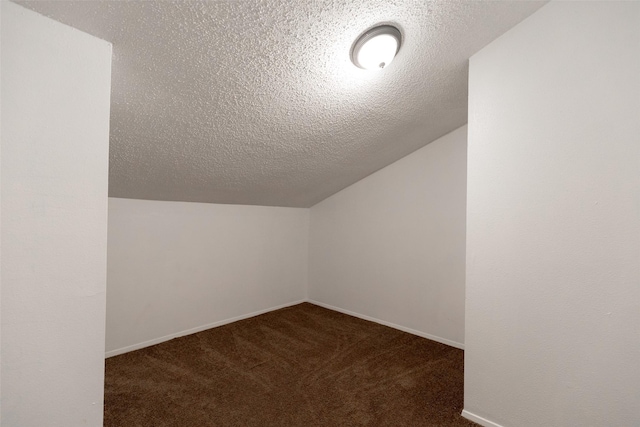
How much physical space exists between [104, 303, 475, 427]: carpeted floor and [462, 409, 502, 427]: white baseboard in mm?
31

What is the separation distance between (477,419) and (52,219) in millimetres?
2000

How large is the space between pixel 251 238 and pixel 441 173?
6.40 feet

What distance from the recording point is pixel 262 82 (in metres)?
1.35

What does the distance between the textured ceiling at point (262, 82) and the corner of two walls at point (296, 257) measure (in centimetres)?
35

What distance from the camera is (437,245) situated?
8.11 ft

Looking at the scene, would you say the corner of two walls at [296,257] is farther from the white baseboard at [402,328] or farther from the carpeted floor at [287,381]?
the carpeted floor at [287,381]

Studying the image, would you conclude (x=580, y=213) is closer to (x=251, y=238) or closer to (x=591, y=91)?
(x=591, y=91)

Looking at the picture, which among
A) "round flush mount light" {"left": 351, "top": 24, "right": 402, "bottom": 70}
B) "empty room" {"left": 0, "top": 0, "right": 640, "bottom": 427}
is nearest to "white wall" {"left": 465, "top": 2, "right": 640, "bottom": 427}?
"empty room" {"left": 0, "top": 0, "right": 640, "bottom": 427}

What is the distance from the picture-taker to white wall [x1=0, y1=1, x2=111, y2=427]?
842 millimetres

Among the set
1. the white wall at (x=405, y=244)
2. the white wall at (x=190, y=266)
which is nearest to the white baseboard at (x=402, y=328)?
the white wall at (x=405, y=244)

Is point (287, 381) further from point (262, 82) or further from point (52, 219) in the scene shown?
point (262, 82)

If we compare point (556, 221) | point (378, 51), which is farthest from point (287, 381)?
point (378, 51)

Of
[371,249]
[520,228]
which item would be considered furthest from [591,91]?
[371,249]

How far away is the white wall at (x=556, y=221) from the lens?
103cm
